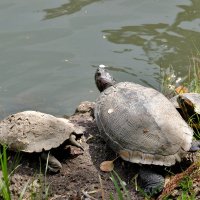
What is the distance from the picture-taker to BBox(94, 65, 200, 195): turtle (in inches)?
160

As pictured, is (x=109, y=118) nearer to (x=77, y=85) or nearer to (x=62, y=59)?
(x=77, y=85)

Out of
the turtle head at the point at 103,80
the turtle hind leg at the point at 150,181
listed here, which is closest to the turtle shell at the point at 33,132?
the turtle hind leg at the point at 150,181

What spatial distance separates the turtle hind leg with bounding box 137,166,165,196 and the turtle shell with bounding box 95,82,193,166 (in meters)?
0.11

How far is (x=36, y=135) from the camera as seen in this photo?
4277 millimetres

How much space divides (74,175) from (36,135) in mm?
461

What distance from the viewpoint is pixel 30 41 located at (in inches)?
304

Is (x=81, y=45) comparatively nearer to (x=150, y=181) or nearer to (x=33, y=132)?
(x=33, y=132)

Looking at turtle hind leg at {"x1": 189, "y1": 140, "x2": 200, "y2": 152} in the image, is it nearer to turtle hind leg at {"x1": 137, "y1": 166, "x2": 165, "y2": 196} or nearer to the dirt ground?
turtle hind leg at {"x1": 137, "y1": 166, "x2": 165, "y2": 196}

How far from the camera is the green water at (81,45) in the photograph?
Result: 6.86 metres

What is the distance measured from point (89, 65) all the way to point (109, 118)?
9.60 ft

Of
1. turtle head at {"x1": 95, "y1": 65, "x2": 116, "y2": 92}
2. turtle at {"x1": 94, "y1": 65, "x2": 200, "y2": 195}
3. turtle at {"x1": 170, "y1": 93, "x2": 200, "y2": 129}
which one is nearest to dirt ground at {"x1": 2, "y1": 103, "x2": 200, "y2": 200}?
turtle at {"x1": 94, "y1": 65, "x2": 200, "y2": 195}

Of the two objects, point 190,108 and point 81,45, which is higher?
point 190,108

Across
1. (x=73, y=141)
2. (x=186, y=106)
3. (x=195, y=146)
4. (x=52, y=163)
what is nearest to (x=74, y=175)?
(x=52, y=163)

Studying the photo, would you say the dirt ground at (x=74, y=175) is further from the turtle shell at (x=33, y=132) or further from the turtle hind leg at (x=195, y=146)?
the turtle hind leg at (x=195, y=146)
